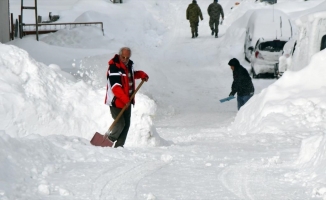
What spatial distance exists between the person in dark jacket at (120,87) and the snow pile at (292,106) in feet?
8.72

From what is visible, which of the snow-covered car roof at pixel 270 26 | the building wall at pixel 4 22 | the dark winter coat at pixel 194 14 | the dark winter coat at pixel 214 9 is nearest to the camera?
the building wall at pixel 4 22

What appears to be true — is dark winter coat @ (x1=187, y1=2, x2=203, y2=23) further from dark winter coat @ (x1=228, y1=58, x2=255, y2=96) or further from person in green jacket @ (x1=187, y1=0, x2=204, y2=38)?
dark winter coat @ (x1=228, y1=58, x2=255, y2=96)

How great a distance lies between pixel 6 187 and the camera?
5879mm

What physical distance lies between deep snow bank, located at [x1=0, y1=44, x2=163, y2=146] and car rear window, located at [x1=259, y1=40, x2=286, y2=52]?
29.5ft

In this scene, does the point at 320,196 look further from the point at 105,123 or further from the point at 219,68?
the point at 219,68

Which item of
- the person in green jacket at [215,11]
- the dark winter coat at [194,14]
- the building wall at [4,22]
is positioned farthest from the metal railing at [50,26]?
the person in green jacket at [215,11]

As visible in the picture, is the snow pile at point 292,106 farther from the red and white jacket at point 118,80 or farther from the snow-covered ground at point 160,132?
the red and white jacket at point 118,80

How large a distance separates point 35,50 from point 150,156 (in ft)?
39.4

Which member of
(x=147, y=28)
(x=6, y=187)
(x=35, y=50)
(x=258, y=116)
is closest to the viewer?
(x=6, y=187)

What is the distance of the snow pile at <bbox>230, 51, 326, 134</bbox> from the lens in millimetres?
10984

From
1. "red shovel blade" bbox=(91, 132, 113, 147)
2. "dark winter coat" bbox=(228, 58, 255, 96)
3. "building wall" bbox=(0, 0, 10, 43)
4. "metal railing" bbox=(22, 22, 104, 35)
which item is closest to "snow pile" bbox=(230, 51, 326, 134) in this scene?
"dark winter coat" bbox=(228, 58, 255, 96)

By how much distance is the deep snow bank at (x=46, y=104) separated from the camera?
37.1 feet

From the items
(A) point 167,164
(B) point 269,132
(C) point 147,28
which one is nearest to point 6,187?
(A) point 167,164

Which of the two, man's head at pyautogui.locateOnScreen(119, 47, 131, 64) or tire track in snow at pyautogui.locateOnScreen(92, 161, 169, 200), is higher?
man's head at pyautogui.locateOnScreen(119, 47, 131, 64)
